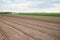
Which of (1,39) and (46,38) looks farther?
(46,38)

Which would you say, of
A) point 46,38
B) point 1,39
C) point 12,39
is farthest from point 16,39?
point 46,38

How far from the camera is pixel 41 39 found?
47.9 feet

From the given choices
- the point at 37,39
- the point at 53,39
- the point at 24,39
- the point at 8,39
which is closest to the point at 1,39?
the point at 8,39

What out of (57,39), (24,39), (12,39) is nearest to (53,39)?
(57,39)

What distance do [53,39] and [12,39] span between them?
3.38 metres

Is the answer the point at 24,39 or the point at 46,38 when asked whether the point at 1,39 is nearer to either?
the point at 24,39

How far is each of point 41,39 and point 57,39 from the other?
4.33ft

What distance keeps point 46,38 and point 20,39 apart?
2208 mm

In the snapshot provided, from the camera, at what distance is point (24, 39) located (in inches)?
581

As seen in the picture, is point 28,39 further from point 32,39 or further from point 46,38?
point 46,38

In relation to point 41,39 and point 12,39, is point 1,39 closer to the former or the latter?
point 12,39

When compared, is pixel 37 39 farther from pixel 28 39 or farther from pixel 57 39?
pixel 57 39

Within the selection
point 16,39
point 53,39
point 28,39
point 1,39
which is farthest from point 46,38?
point 1,39

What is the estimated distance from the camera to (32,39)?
14.5 metres
